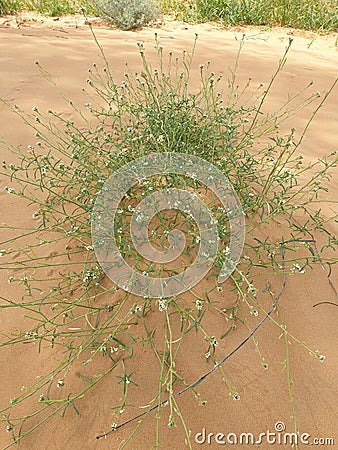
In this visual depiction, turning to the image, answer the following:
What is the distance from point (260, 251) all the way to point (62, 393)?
1.02m

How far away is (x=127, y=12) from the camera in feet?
19.1

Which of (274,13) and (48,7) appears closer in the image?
(274,13)

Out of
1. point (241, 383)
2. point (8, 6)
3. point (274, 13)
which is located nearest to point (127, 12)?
point (8, 6)

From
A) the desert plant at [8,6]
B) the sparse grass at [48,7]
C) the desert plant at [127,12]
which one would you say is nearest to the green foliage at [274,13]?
the desert plant at [127,12]

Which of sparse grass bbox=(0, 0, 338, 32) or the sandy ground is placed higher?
sparse grass bbox=(0, 0, 338, 32)

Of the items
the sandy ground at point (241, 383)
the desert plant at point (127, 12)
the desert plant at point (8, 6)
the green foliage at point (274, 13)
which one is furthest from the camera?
the desert plant at point (8, 6)

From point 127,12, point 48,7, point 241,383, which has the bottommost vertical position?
point 241,383

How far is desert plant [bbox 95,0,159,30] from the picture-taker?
582 cm

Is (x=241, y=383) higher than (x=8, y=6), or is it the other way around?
(x=8, y=6)

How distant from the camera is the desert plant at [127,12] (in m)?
5.82

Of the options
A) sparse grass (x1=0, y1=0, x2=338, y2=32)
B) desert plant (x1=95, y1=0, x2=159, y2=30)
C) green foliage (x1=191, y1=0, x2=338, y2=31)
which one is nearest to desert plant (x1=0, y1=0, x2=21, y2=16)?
sparse grass (x1=0, y1=0, x2=338, y2=32)

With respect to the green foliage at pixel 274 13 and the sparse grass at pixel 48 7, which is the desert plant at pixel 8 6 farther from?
the green foliage at pixel 274 13

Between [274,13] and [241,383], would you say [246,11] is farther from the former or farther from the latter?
[241,383]

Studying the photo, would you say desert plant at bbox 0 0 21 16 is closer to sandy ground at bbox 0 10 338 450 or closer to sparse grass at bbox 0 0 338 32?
sparse grass at bbox 0 0 338 32
